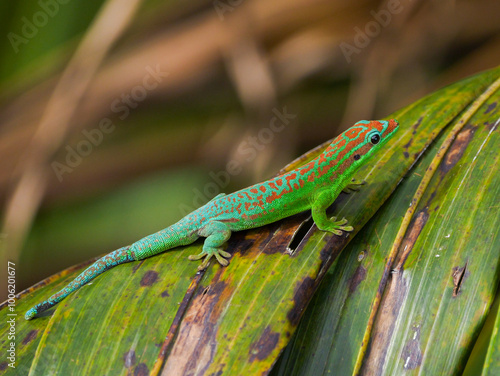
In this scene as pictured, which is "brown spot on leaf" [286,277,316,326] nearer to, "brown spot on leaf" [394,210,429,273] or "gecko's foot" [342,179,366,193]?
"brown spot on leaf" [394,210,429,273]

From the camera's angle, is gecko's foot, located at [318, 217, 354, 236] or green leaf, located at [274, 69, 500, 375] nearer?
green leaf, located at [274, 69, 500, 375]

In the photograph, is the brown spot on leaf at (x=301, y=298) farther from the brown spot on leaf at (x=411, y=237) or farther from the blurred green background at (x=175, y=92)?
the blurred green background at (x=175, y=92)

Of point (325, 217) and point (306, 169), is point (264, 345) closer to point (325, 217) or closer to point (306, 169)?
point (325, 217)

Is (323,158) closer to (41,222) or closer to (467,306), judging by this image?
(467,306)

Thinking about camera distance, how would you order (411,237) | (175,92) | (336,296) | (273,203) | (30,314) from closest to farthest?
(336,296) → (411,237) → (30,314) → (273,203) → (175,92)

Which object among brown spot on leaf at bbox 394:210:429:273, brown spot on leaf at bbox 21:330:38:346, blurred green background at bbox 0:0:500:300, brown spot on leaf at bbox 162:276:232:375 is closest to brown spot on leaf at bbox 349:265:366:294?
Result: brown spot on leaf at bbox 394:210:429:273

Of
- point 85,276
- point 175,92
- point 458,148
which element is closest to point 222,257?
point 85,276

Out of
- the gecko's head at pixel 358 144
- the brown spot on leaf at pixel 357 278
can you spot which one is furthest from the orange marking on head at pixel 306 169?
the brown spot on leaf at pixel 357 278

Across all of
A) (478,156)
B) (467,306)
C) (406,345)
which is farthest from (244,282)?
(478,156)
